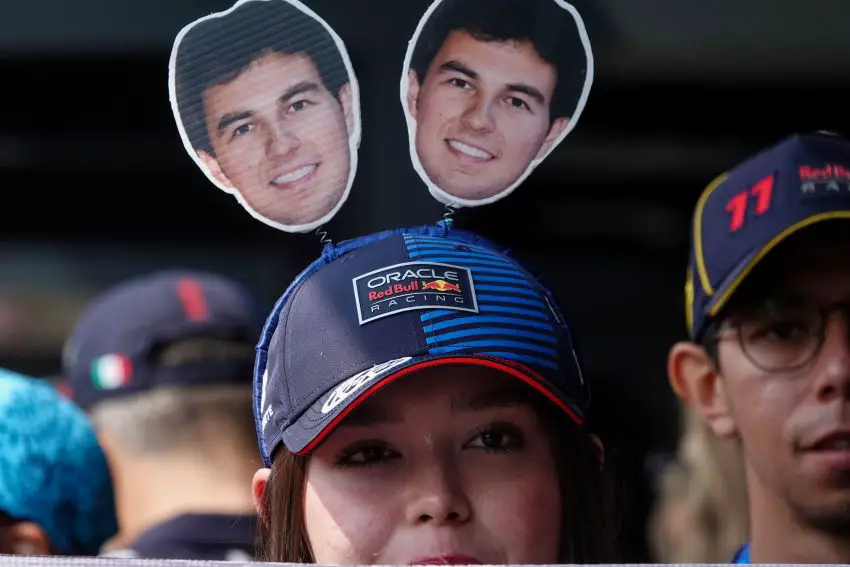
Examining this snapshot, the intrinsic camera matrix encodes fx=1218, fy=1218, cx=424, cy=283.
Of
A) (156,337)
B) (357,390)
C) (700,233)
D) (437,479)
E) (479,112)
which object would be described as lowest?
(437,479)

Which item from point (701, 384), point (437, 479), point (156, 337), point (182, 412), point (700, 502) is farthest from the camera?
point (156, 337)

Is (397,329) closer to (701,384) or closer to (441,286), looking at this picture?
(441,286)

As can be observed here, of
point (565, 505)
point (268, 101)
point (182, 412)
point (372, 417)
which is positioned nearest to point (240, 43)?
point (268, 101)

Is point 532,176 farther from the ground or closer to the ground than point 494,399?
farther from the ground

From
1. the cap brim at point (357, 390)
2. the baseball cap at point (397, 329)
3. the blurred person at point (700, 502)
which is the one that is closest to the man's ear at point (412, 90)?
the baseball cap at point (397, 329)

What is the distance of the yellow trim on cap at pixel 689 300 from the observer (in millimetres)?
1788

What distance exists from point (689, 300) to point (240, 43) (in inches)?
30.2

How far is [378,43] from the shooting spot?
4.82ft

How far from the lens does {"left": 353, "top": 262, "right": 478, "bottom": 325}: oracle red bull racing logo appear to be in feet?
4.85

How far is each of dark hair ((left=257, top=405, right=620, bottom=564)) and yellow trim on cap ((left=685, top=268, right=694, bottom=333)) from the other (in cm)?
30

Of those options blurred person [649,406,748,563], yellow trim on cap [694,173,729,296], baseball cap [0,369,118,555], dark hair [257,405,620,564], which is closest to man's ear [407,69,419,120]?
dark hair [257,405,620,564]

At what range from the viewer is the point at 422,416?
57.8 inches

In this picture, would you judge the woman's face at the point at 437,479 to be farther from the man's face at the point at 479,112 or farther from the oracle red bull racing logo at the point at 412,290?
the man's face at the point at 479,112

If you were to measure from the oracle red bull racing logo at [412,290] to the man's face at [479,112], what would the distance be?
103 millimetres
